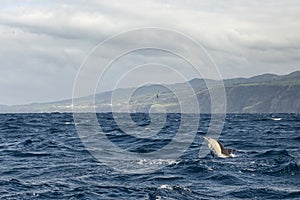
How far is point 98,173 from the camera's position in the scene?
28.8 metres

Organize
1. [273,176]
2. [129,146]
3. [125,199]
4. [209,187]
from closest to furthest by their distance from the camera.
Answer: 1. [125,199]
2. [209,187]
3. [273,176]
4. [129,146]

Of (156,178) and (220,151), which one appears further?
(220,151)

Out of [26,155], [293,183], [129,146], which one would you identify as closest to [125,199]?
[293,183]

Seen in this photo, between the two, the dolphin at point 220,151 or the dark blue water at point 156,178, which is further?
the dolphin at point 220,151

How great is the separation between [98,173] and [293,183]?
418 inches

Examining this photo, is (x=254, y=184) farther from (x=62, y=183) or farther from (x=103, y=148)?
(x=103, y=148)

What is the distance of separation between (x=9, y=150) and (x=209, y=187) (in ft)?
74.1

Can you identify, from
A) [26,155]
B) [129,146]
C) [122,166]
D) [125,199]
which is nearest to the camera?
[125,199]

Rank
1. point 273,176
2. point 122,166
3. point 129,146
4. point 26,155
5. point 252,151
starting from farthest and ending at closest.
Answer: point 129,146 → point 252,151 → point 26,155 → point 122,166 → point 273,176

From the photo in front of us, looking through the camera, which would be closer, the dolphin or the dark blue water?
the dark blue water

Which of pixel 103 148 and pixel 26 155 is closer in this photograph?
pixel 26 155

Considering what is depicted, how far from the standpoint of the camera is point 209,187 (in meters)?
24.9

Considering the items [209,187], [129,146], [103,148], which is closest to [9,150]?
[103,148]

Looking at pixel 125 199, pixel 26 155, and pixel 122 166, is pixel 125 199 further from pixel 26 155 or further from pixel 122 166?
pixel 26 155
